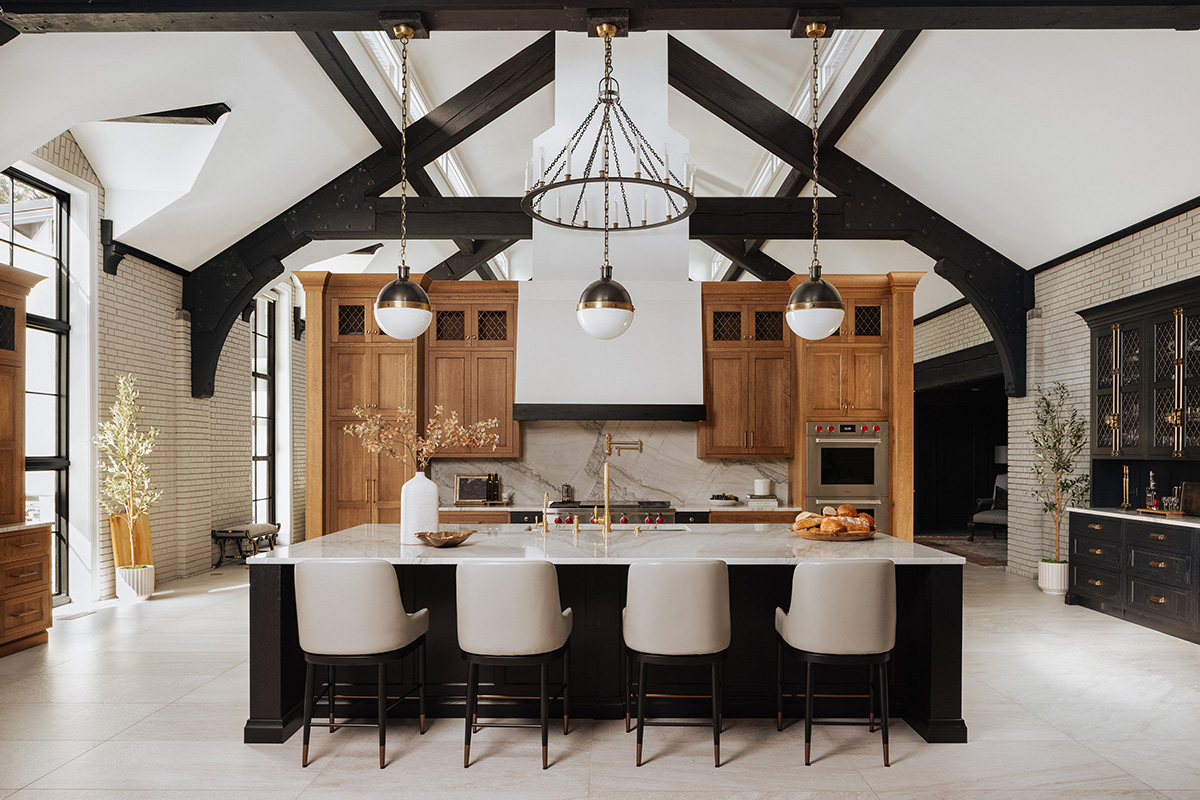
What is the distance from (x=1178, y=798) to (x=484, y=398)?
532 cm

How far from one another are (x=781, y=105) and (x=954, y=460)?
7687mm

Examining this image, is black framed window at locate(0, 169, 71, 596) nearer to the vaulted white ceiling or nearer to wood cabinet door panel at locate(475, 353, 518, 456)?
the vaulted white ceiling

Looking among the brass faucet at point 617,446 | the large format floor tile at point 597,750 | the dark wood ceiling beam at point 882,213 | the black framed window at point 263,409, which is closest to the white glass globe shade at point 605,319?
the brass faucet at point 617,446

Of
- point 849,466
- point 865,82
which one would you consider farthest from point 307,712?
point 865,82

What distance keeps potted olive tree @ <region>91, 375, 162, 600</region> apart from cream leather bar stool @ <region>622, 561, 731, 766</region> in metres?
5.13

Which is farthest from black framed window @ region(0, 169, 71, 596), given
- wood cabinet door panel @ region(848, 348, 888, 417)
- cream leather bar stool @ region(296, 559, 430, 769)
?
wood cabinet door panel @ region(848, 348, 888, 417)

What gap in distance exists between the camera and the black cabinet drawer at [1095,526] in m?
5.97

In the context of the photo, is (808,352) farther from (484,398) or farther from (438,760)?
(438,760)

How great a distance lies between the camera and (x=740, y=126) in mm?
6895

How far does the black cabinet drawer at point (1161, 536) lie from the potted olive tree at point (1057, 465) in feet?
3.51

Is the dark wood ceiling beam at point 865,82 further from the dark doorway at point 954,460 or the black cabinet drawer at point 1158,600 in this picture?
the dark doorway at point 954,460

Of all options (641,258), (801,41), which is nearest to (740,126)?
(801,41)

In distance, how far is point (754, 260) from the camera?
1027 centimetres

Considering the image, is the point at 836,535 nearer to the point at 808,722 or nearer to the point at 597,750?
the point at 808,722
